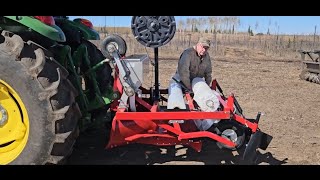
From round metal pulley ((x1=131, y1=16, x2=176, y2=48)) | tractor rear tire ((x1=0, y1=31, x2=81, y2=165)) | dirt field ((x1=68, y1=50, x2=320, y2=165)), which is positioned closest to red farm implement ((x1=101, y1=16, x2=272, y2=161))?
round metal pulley ((x1=131, y1=16, x2=176, y2=48))

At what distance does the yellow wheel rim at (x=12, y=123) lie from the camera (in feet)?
11.2

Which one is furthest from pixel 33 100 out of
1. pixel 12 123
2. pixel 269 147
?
pixel 269 147

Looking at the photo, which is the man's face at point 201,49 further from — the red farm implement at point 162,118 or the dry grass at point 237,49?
the dry grass at point 237,49

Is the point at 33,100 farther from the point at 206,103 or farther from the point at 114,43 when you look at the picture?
the point at 206,103

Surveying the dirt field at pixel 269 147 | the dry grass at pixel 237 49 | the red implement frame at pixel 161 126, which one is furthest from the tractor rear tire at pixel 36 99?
the dry grass at pixel 237 49

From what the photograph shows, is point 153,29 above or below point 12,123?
above

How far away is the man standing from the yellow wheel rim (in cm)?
224

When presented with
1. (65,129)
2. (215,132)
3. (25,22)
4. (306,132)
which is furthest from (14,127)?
(306,132)

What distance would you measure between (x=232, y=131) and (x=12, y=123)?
2.27 meters

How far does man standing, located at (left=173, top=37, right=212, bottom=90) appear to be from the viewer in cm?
504

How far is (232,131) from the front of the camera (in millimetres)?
4289

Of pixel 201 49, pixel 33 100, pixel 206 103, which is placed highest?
pixel 201 49

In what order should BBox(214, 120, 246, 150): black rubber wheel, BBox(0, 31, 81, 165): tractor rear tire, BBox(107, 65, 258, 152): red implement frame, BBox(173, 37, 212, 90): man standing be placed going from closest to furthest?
BBox(0, 31, 81, 165): tractor rear tire
BBox(107, 65, 258, 152): red implement frame
BBox(214, 120, 246, 150): black rubber wheel
BBox(173, 37, 212, 90): man standing

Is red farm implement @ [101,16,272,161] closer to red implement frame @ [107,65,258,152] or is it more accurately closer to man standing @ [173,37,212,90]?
red implement frame @ [107,65,258,152]
